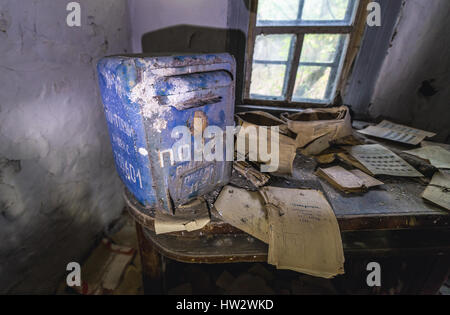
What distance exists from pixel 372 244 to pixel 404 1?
1399 mm

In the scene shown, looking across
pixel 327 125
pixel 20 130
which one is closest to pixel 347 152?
pixel 327 125

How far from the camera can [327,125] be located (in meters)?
1.12

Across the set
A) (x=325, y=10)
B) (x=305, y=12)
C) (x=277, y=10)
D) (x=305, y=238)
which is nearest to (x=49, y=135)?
(x=305, y=238)

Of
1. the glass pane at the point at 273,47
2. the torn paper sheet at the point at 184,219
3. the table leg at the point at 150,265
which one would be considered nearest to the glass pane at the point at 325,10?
the glass pane at the point at 273,47

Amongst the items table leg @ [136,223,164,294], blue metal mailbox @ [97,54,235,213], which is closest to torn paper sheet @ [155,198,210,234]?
blue metal mailbox @ [97,54,235,213]

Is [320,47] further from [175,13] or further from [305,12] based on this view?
[175,13]

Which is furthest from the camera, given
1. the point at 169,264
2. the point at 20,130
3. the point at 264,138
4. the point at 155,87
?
the point at 169,264

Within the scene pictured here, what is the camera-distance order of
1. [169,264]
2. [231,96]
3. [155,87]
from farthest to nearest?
[169,264]
[231,96]
[155,87]

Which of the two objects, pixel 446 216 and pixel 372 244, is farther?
pixel 372 244

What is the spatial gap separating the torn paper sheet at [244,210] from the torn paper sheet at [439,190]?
2.22 ft

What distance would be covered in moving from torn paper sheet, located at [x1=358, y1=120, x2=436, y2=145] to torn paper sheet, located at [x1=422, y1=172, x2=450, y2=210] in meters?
0.35

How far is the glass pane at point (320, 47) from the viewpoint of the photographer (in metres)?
1.36

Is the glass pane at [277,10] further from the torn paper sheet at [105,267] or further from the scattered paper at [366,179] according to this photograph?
the torn paper sheet at [105,267]
